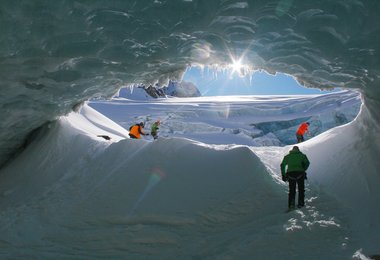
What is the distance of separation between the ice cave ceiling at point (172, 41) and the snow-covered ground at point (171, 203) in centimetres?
208

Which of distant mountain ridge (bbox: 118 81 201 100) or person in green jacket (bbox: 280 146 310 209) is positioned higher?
distant mountain ridge (bbox: 118 81 201 100)

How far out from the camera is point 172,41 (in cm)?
595

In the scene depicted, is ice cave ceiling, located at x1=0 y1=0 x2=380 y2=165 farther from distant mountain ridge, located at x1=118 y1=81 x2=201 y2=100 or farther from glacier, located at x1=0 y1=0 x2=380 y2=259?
distant mountain ridge, located at x1=118 y1=81 x2=201 y2=100

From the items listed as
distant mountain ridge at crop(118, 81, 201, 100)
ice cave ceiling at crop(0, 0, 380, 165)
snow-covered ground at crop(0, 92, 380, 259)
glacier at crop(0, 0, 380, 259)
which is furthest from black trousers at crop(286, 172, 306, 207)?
distant mountain ridge at crop(118, 81, 201, 100)

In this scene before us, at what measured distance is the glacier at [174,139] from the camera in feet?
16.0

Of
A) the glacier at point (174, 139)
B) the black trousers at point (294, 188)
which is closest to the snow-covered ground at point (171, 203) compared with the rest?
the glacier at point (174, 139)

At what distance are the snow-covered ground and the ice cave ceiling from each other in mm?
2078

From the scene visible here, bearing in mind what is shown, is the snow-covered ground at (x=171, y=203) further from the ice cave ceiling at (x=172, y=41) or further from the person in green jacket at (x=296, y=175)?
the ice cave ceiling at (x=172, y=41)

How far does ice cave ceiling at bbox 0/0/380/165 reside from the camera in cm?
464

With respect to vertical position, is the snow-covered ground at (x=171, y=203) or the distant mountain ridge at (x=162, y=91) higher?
the distant mountain ridge at (x=162, y=91)

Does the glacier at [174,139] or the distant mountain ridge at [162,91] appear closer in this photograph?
the glacier at [174,139]

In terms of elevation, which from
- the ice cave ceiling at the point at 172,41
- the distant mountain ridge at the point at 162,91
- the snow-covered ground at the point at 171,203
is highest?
the distant mountain ridge at the point at 162,91

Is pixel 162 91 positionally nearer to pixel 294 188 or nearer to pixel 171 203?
pixel 171 203

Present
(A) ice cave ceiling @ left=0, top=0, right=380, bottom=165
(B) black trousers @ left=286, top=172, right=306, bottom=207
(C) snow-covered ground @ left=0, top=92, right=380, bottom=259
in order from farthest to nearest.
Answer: (B) black trousers @ left=286, top=172, right=306, bottom=207
(C) snow-covered ground @ left=0, top=92, right=380, bottom=259
(A) ice cave ceiling @ left=0, top=0, right=380, bottom=165
